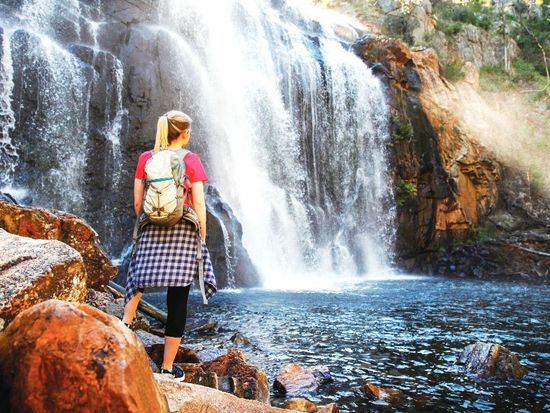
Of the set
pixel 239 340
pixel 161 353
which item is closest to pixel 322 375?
pixel 161 353

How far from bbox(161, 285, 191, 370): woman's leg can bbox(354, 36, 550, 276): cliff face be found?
19.6 m

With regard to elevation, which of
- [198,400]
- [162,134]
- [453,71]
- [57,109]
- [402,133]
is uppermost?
[453,71]

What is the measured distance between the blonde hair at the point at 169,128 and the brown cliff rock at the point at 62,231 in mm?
3068

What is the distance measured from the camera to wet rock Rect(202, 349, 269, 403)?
4292 millimetres

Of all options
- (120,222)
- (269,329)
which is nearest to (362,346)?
(269,329)

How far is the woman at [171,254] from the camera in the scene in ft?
10.9

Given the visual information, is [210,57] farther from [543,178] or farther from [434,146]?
[543,178]

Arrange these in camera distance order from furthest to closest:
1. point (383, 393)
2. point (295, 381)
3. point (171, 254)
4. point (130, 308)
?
1. point (295, 381)
2. point (383, 393)
3. point (130, 308)
4. point (171, 254)

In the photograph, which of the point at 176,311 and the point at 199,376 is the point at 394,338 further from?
the point at 176,311

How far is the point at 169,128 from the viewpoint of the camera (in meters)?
3.42

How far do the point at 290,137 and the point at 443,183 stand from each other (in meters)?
7.78

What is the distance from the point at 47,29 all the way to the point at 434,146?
17.1 m

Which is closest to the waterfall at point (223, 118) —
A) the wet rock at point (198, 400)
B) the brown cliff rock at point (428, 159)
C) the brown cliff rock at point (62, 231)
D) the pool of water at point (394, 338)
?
the brown cliff rock at point (428, 159)

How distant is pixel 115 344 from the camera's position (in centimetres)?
201
